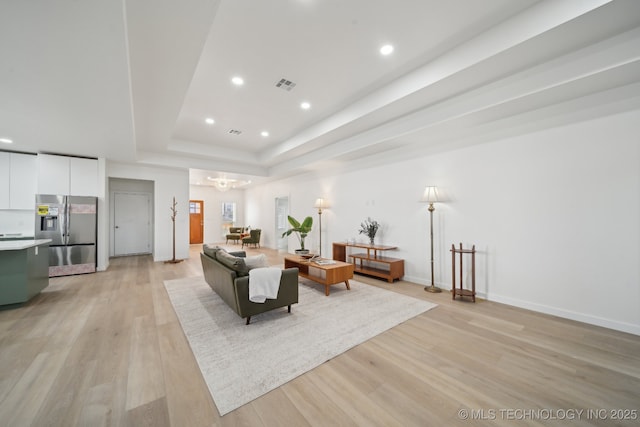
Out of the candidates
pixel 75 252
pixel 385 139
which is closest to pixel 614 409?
pixel 385 139

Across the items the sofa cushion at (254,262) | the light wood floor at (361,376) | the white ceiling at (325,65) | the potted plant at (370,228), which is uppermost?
the white ceiling at (325,65)

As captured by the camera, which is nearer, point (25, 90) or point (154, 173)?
point (25, 90)

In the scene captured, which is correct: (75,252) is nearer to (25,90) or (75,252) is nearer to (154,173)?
(154,173)

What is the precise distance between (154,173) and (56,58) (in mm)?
5286

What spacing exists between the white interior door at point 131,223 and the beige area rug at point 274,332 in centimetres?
485

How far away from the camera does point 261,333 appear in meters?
2.71

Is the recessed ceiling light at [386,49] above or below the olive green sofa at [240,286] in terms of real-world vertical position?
above

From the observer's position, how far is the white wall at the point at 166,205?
22.4 ft

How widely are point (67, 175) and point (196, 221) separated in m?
5.51

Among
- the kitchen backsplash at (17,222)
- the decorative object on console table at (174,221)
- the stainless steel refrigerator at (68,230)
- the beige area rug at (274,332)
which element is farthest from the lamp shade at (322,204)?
the kitchen backsplash at (17,222)

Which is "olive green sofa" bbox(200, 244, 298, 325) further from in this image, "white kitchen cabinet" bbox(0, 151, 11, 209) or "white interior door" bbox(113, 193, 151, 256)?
"white interior door" bbox(113, 193, 151, 256)

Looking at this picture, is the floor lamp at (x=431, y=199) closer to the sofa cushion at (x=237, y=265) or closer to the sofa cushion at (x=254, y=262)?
the sofa cushion at (x=254, y=262)

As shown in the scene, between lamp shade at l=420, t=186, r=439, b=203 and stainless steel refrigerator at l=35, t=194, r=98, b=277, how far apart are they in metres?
7.02

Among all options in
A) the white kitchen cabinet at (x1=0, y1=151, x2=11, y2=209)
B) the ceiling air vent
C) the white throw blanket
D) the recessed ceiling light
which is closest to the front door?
the white kitchen cabinet at (x1=0, y1=151, x2=11, y2=209)
